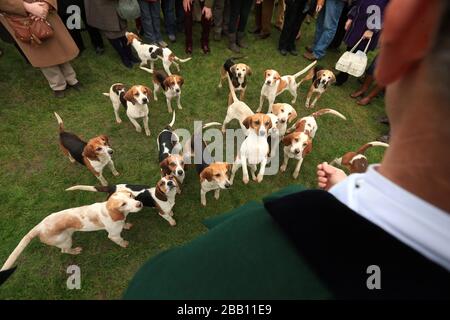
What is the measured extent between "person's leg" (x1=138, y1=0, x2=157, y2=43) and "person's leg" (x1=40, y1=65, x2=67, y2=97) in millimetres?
2617

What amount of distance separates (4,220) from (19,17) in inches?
134

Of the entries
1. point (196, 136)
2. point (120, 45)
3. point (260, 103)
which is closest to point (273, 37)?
point (260, 103)

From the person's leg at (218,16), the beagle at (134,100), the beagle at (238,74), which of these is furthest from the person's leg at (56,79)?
the person's leg at (218,16)

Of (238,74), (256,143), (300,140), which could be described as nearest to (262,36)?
(238,74)

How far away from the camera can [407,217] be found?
68 centimetres

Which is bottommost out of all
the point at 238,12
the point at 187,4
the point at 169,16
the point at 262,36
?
the point at 262,36

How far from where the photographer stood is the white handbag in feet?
21.7

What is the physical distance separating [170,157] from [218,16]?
576cm

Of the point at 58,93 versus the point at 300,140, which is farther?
the point at 58,93

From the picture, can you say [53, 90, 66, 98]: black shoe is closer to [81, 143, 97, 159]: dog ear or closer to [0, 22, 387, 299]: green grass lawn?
[0, 22, 387, 299]: green grass lawn

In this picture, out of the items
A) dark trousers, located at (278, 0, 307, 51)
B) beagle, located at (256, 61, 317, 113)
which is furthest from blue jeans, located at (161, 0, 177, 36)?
beagle, located at (256, 61, 317, 113)

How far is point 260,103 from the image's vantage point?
21.8 feet

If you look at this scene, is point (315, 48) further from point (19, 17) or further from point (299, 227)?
point (299, 227)

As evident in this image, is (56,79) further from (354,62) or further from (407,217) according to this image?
(407,217)
